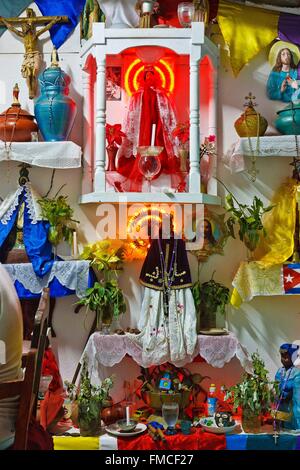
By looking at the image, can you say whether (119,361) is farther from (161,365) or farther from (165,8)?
(165,8)

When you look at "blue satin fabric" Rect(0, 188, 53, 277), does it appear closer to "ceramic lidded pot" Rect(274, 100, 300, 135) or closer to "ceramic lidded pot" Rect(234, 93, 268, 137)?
"ceramic lidded pot" Rect(234, 93, 268, 137)

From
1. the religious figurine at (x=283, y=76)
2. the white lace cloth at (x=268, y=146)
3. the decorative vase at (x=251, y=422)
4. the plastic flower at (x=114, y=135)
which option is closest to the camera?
the decorative vase at (x=251, y=422)

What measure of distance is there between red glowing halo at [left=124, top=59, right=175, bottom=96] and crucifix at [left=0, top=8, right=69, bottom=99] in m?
0.55

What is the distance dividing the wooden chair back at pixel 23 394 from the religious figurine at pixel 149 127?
76.7 inches

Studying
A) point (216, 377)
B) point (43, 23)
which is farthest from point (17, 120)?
point (216, 377)

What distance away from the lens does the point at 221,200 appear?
394 cm

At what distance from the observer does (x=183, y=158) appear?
3840 mm

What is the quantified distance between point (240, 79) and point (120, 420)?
7.68ft

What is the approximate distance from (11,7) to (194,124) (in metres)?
1.57

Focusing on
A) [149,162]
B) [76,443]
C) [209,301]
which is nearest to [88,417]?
[76,443]

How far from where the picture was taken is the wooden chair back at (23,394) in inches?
82.4

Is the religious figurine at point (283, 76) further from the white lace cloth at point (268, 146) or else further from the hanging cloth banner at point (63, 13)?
the hanging cloth banner at point (63, 13)

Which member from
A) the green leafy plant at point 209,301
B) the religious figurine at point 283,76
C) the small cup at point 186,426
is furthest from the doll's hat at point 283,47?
the small cup at point 186,426

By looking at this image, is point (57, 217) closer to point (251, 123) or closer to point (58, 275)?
point (58, 275)
